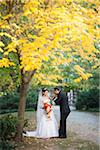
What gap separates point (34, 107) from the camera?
65.1 feet

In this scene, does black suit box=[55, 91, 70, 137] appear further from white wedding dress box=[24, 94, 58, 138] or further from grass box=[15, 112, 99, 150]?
grass box=[15, 112, 99, 150]

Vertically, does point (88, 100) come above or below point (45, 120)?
above

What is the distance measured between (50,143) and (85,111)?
10.2 m

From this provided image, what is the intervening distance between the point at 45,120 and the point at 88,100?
9.65 metres

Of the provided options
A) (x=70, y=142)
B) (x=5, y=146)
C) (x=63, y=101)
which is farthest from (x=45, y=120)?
(x=5, y=146)

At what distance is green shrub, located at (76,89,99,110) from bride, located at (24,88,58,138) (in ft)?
30.3

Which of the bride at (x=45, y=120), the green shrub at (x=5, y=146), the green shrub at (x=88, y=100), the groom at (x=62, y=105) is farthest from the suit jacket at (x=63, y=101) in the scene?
the green shrub at (x=88, y=100)

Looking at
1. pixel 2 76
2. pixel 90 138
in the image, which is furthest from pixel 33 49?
pixel 90 138

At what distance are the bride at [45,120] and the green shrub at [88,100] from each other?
9.24 metres

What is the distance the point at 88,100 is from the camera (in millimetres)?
19938

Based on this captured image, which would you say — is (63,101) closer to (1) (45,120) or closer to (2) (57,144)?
(1) (45,120)

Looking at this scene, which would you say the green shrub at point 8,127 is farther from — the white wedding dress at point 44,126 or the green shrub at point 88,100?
the green shrub at point 88,100

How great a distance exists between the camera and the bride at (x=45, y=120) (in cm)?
1042

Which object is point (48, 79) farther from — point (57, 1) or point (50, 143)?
point (57, 1)
